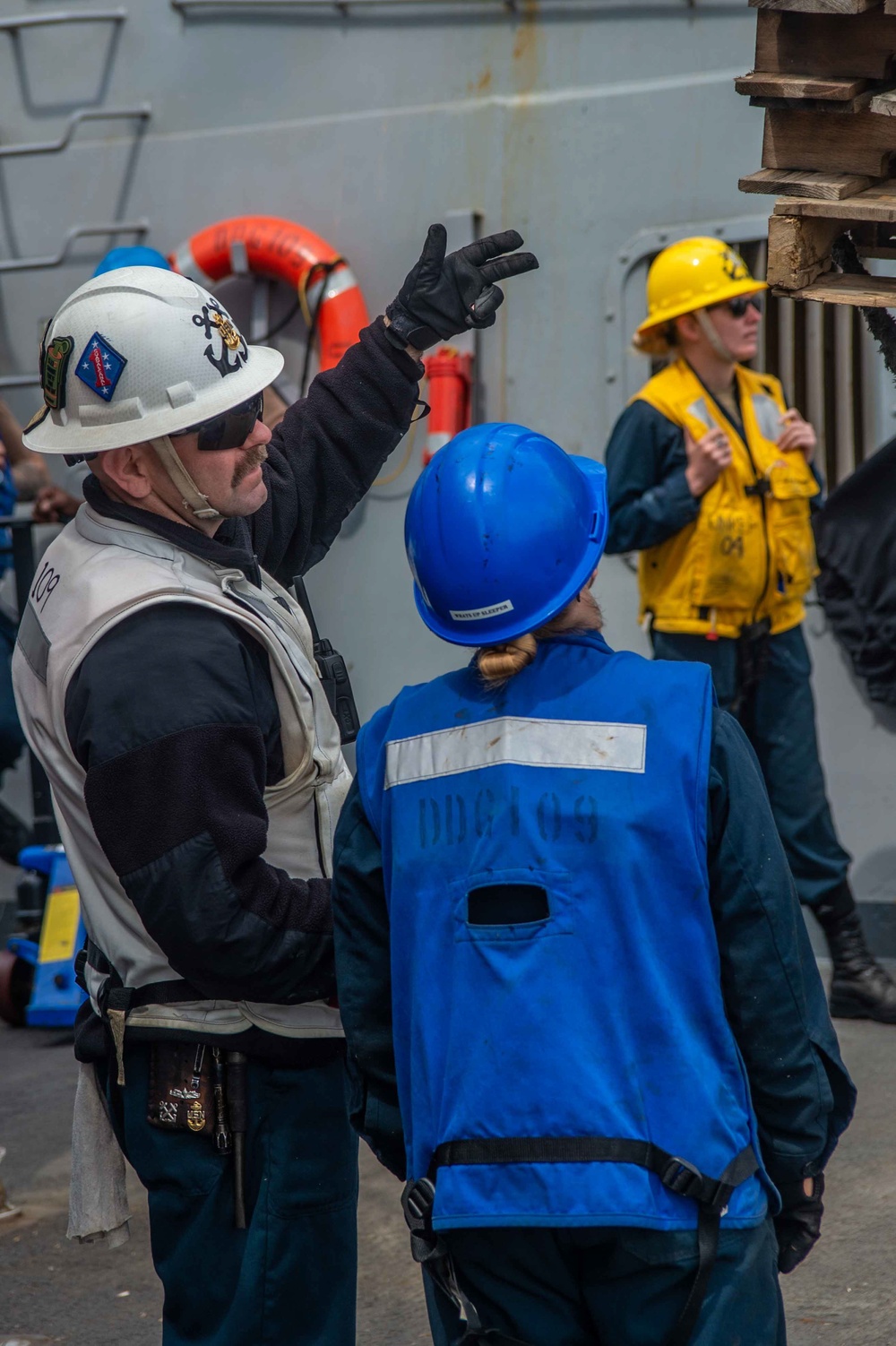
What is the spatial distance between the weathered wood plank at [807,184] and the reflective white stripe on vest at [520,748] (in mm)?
876

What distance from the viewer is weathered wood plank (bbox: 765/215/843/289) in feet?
7.38

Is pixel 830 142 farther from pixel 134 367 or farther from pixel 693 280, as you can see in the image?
pixel 693 280

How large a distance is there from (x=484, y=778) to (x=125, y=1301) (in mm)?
2279

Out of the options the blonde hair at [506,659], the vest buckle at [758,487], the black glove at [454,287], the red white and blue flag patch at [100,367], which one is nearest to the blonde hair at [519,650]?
the blonde hair at [506,659]

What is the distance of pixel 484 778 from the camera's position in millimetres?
1883

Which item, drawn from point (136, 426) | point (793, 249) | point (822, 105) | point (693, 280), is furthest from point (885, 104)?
point (693, 280)

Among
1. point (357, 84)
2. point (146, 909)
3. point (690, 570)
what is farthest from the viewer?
point (357, 84)

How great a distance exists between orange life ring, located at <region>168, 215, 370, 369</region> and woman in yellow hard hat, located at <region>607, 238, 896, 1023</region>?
1.63 meters

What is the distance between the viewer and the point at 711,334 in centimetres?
484

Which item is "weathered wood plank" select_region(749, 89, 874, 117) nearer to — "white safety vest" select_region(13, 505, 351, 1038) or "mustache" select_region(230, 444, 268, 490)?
"mustache" select_region(230, 444, 268, 490)

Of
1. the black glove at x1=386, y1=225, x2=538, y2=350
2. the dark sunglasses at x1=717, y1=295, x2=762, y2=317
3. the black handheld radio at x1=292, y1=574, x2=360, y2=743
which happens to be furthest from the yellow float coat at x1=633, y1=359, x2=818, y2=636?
the black handheld radio at x1=292, y1=574, x2=360, y2=743

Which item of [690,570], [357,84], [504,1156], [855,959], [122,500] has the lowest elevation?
[855,959]

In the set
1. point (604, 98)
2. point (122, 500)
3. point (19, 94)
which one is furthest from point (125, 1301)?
point (19, 94)

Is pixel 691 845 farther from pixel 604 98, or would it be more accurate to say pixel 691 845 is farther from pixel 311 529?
pixel 604 98
